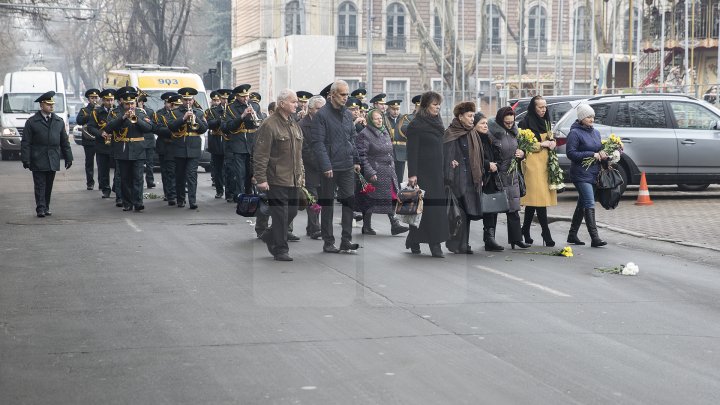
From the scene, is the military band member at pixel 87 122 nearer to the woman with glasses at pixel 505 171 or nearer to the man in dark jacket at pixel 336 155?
the man in dark jacket at pixel 336 155

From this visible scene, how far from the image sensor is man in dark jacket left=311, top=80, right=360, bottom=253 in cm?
1341

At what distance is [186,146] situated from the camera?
64.5ft

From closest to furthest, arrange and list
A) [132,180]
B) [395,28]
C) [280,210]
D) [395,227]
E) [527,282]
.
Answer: [527,282] < [280,210] < [395,227] < [132,180] < [395,28]

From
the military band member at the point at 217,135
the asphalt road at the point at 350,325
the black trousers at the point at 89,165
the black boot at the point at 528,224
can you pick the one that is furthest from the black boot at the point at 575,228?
the black trousers at the point at 89,165

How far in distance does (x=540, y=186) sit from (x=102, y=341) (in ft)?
23.9

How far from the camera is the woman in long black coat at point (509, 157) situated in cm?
1384

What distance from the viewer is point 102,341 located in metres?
8.29

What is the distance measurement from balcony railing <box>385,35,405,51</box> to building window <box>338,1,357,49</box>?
188 cm

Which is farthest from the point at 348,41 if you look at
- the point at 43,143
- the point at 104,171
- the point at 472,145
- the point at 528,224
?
the point at 472,145

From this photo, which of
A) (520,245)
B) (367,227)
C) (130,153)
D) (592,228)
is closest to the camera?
(520,245)

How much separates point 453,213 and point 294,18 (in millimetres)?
55002

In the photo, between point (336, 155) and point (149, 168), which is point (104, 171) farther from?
point (336, 155)

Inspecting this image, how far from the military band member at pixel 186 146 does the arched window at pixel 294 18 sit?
47478 mm

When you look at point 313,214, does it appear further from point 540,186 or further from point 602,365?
point 602,365
